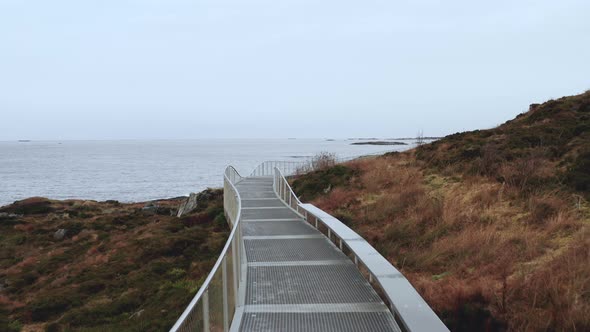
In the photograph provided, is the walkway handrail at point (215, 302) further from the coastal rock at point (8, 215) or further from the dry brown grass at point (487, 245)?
the coastal rock at point (8, 215)

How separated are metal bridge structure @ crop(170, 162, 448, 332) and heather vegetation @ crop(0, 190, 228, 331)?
2.76 meters

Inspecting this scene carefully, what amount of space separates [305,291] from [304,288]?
15 cm

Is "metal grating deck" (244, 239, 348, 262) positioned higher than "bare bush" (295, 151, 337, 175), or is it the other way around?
"bare bush" (295, 151, 337, 175)

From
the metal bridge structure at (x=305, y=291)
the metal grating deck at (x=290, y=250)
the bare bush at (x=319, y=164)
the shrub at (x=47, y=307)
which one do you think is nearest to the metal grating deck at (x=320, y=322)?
the metal bridge structure at (x=305, y=291)

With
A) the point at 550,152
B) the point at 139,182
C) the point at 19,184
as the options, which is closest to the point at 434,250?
the point at 550,152

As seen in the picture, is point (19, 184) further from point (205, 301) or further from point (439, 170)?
point (205, 301)

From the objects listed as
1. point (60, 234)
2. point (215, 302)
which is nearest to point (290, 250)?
point (215, 302)

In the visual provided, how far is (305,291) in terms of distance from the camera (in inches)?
258

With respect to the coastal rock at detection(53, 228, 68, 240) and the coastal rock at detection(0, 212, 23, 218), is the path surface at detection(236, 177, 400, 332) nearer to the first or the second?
the coastal rock at detection(53, 228, 68, 240)

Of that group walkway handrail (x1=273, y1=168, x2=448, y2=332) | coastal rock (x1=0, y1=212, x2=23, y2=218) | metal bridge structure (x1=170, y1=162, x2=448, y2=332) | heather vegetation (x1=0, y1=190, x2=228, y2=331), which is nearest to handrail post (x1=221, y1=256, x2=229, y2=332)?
metal bridge structure (x1=170, y1=162, x2=448, y2=332)

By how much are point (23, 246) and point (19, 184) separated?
48629 mm

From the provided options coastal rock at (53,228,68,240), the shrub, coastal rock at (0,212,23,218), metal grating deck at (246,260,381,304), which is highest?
metal grating deck at (246,260,381,304)

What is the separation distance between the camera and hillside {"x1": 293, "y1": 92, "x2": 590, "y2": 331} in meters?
5.63

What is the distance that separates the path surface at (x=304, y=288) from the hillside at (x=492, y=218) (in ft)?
3.27
